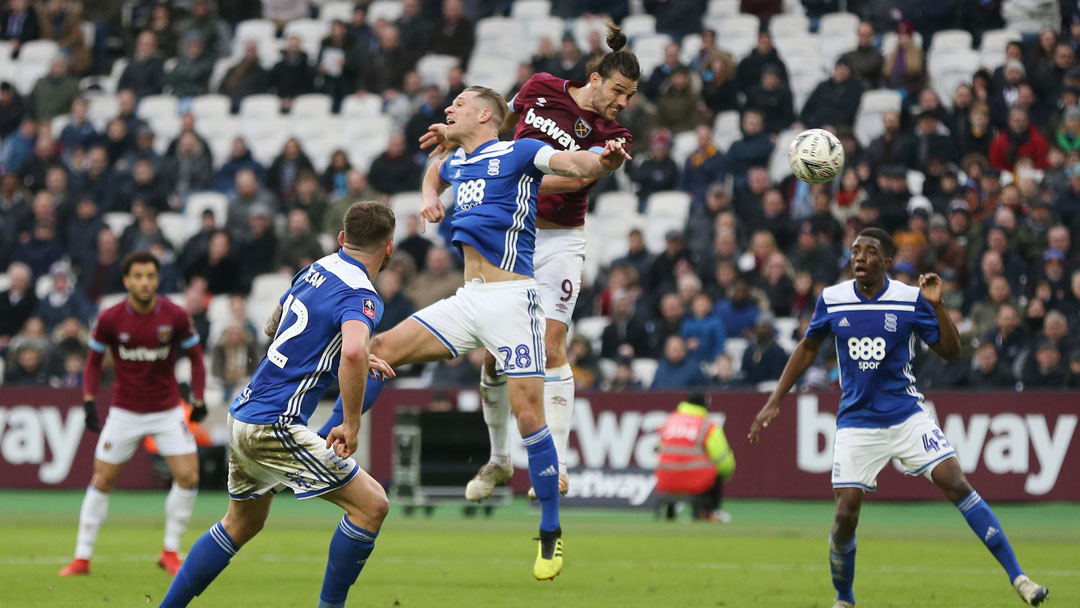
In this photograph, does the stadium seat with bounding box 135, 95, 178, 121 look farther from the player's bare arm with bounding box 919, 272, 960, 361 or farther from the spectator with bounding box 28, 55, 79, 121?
the player's bare arm with bounding box 919, 272, 960, 361

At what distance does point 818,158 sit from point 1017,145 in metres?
11.5

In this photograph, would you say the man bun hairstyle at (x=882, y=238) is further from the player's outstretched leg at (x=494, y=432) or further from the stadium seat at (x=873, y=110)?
the stadium seat at (x=873, y=110)

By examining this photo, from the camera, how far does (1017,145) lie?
21.7m

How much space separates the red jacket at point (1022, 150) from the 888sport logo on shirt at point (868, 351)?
11291mm

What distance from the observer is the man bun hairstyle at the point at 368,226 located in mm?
8969

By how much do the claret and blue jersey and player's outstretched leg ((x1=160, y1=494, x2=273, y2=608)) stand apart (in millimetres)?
4406

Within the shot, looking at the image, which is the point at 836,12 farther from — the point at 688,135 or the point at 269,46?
the point at 269,46

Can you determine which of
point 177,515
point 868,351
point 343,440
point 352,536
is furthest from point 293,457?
point 177,515

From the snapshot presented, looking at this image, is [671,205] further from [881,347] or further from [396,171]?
[881,347]

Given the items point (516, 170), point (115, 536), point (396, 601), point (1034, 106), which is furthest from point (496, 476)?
point (1034, 106)

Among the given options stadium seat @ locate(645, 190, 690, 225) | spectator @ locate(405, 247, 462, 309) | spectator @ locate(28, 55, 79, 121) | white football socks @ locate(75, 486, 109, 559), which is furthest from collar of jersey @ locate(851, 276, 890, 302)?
spectator @ locate(28, 55, 79, 121)

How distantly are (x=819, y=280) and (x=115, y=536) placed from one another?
9.79 m

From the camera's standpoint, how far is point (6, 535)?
57.2ft

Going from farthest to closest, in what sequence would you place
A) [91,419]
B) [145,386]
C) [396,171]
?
[396,171], [145,386], [91,419]
